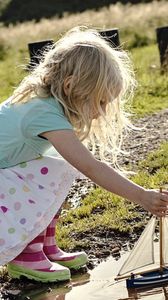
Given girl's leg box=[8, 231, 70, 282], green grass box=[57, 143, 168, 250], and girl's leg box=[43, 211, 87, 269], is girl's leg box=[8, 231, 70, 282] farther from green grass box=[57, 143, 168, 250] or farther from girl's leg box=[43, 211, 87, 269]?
green grass box=[57, 143, 168, 250]

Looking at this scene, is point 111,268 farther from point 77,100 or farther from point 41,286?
point 77,100

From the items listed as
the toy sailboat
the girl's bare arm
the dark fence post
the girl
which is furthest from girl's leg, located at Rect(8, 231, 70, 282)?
the dark fence post

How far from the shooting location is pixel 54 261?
4602mm

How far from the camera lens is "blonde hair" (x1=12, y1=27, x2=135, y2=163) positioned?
4.14 metres

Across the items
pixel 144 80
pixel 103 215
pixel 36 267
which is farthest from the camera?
pixel 144 80

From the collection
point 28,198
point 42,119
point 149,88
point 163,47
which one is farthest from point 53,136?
point 163,47

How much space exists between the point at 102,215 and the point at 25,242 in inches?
42.4

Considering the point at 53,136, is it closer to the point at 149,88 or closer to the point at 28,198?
the point at 28,198

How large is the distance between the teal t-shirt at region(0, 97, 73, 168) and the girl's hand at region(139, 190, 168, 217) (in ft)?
1.60

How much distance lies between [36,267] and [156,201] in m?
0.83

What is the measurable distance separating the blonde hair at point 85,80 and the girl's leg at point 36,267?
595mm

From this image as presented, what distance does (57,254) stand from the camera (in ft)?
15.1

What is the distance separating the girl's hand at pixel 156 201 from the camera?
3.89 meters

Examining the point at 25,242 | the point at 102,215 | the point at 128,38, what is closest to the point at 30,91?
the point at 25,242
